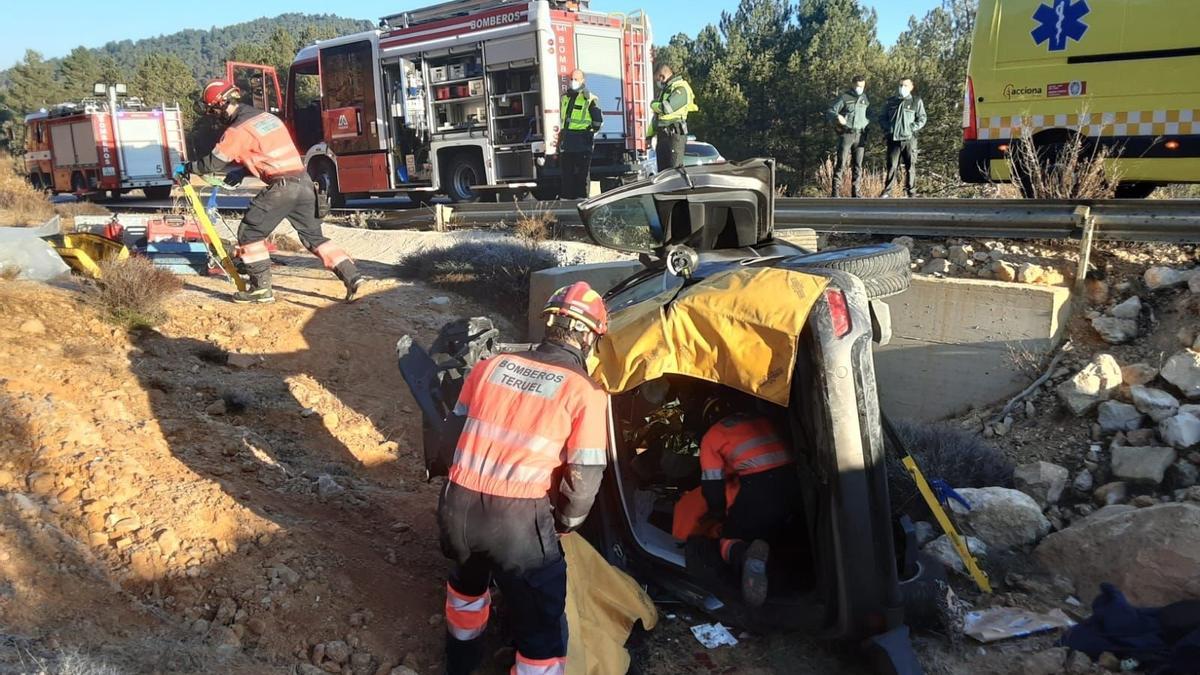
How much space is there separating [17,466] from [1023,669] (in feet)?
13.0

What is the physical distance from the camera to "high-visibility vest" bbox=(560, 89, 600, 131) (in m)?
10.9

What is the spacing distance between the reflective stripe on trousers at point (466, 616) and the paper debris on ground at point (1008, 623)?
1818mm

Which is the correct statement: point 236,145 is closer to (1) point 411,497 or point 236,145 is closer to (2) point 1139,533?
(1) point 411,497

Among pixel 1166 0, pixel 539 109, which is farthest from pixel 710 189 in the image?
pixel 539 109

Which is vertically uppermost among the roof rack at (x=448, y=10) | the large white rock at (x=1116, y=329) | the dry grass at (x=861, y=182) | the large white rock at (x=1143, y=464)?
the roof rack at (x=448, y=10)

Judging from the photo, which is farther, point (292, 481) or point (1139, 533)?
point (292, 481)

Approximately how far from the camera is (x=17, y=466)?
11.5ft

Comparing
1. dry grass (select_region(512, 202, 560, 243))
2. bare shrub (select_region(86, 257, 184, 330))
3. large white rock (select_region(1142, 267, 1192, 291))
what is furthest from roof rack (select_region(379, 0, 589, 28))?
large white rock (select_region(1142, 267, 1192, 291))

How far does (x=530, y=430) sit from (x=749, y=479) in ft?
2.77

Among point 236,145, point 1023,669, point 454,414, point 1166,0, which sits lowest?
point 1023,669

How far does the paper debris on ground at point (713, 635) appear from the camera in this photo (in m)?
3.35

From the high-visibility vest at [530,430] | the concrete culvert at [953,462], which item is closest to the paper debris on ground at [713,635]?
the high-visibility vest at [530,430]

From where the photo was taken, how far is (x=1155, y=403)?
4555mm

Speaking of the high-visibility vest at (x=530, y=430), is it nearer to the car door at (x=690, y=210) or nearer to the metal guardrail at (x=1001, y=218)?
the car door at (x=690, y=210)
